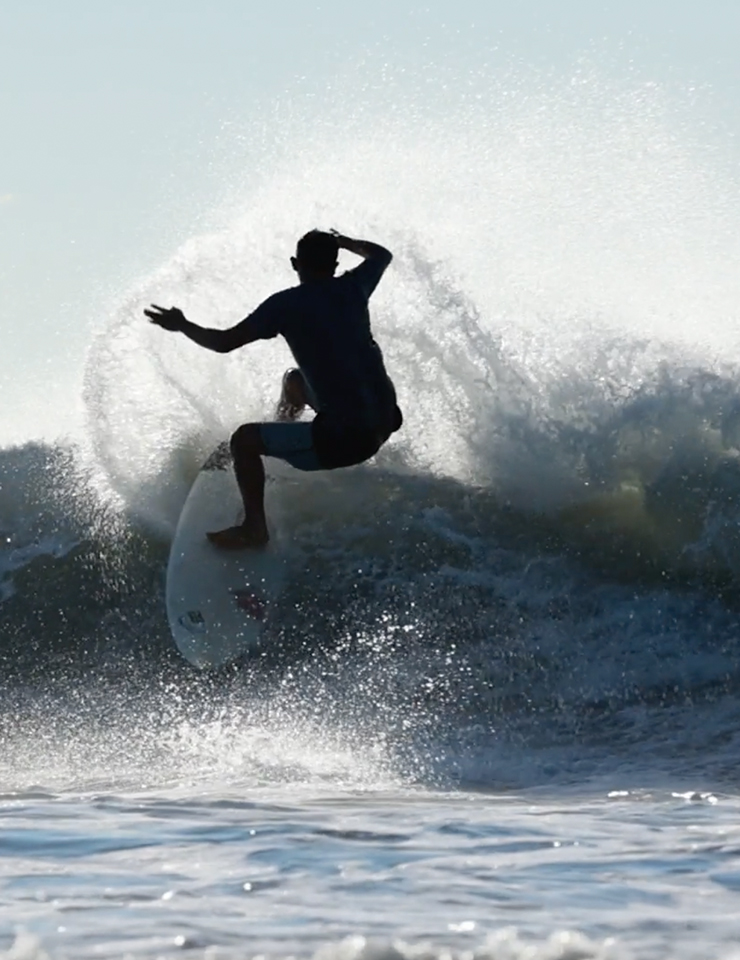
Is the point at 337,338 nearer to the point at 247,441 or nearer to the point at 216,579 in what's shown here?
the point at 247,441

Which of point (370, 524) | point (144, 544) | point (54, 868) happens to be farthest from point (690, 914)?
point (144, 544)

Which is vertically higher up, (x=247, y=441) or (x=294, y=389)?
(x=294, y=389)

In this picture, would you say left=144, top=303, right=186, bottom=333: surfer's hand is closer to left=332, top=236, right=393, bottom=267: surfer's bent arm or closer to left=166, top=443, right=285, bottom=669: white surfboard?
left=332, top=236, right=393, bottom=267: surfer's bent arm

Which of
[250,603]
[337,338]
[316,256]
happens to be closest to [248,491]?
[250,603]

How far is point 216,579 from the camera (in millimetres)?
8727

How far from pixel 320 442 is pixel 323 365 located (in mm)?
401

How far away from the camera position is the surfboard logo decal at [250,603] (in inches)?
344

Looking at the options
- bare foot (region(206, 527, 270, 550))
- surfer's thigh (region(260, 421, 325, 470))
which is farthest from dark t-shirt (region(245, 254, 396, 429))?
bare foot (region(206, 527, 270, 550))

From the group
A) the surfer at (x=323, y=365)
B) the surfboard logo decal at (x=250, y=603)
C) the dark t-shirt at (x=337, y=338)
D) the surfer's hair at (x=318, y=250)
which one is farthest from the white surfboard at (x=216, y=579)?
the surfer's hair at (x=318, y=250)

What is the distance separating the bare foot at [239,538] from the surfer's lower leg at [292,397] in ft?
2.11

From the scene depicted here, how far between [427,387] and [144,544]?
228 cm

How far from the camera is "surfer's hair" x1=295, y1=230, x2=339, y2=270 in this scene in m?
7.77

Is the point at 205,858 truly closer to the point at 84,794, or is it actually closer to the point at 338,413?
the point at 84,794

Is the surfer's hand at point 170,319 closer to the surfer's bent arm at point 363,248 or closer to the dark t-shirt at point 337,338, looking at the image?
the dark t-shirt at point 337,338
